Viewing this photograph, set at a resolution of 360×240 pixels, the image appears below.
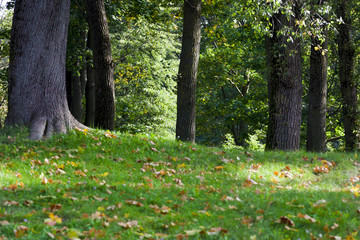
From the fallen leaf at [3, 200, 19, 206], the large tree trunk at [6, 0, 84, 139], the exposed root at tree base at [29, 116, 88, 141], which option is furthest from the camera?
the large tree trunk at [6, 0, 84, 139]

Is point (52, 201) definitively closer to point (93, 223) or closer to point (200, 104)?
point (93, 223)

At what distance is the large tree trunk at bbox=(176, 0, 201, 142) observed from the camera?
12.1 m

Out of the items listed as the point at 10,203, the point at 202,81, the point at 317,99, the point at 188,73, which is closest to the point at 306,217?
the point at 10,203

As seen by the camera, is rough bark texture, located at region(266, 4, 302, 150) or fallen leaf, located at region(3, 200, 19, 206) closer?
fallen leaf, located at region(3, 200, 19, 206)

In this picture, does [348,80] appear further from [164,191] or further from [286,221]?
[286,221]

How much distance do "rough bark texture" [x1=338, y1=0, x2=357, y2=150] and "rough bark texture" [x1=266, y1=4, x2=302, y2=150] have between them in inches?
228

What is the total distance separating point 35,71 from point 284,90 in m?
6.38

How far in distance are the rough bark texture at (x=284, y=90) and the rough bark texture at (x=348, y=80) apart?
579cm

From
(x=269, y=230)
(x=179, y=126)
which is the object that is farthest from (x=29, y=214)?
(x=179, y=126)

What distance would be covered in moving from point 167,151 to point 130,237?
4668 mm

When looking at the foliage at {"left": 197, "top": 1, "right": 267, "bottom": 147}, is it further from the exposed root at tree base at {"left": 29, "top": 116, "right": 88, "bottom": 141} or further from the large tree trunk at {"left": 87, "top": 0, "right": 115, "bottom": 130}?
the exposed root at tree base at {"left": 29, "top": 116, "right": 88, "bottom": 141}

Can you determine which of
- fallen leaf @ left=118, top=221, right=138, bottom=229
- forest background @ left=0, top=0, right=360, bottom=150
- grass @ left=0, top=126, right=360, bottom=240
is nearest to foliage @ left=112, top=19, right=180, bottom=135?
forest background @ left=0, top=0, right=360, bottom=150

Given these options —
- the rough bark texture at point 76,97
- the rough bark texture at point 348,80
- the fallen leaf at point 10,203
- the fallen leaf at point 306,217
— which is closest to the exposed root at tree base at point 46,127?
the fallen leaf at point 10,203

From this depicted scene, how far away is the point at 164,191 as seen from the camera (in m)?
6.22
